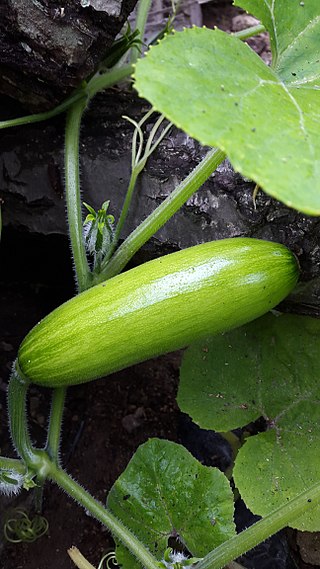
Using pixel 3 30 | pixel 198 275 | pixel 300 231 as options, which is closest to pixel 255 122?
pixel 198 275

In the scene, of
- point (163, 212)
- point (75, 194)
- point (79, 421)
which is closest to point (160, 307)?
point (163, 212)

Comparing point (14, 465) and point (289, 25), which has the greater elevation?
point (289, 25)

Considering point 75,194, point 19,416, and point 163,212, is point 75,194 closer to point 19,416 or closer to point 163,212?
point 163,212

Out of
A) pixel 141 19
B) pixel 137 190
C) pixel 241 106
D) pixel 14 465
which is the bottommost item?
pixel 14 465


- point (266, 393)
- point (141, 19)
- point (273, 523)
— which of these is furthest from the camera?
point (141, 19)

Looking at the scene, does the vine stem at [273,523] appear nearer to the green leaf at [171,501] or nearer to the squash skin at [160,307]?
the green leaf at [171,501]

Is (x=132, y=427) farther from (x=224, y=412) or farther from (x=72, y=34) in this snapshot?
(x=72, y=34)

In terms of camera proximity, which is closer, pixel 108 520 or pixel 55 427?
pixel 108 520
